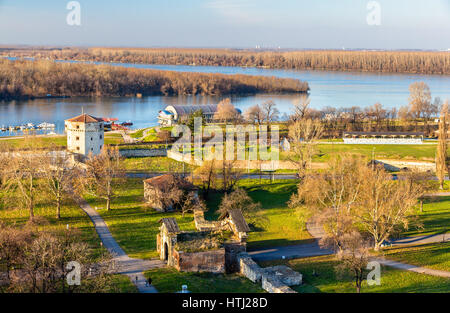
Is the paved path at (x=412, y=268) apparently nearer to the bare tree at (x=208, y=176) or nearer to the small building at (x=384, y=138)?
the bare tree at (x=208, y=176)

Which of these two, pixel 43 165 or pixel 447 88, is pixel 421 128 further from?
pixel 447 88

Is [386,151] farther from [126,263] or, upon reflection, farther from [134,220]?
[126,263]

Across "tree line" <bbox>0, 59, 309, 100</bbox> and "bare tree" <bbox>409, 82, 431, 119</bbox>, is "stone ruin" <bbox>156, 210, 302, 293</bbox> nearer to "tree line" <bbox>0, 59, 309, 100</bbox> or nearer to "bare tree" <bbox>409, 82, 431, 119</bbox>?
"bare tree" <bbox>409, 82, 431, 119</bbox>

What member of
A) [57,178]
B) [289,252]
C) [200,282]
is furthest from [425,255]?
[57,178]

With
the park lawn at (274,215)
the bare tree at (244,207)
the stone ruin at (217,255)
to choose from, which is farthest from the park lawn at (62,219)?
the park lawn at (274,215)

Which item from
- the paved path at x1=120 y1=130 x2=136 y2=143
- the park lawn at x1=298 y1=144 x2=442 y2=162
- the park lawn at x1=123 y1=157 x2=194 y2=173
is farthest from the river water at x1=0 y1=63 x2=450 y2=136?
the park lawn at x1=298 y1=144 x2=442 y2=162

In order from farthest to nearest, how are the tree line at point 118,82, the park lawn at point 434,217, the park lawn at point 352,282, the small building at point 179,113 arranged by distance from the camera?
the tree line at point 118,82 → the small building at point 179,113 → the park lawn at point 434,217 → the park lawn at point 352,282
